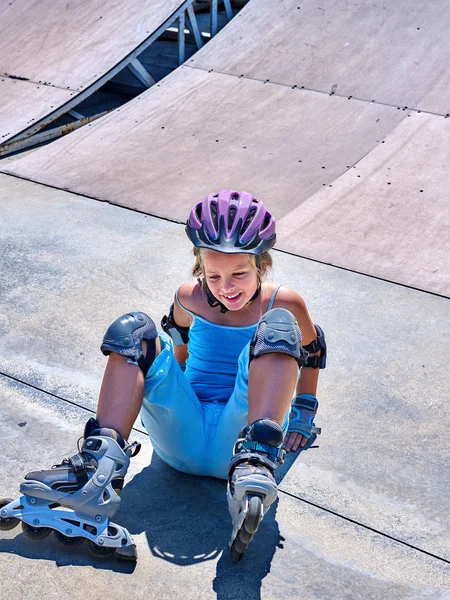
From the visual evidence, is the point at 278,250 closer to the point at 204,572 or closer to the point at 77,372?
the point at 77,372

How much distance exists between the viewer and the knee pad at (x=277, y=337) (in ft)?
8.74

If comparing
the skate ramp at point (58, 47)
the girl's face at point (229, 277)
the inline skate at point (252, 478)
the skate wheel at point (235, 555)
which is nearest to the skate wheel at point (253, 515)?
the inline skate at point (252, 478)

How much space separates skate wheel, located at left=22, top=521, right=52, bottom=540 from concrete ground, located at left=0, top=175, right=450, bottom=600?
75mm

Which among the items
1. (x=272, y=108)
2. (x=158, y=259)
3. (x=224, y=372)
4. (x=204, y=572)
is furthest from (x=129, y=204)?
(x=204, y=572)

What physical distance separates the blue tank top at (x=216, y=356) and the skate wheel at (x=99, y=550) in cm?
67

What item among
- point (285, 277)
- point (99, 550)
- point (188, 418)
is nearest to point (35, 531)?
point (99, 550)

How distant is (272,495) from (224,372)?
0.71 meters

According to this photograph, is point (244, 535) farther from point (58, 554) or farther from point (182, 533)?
point (58, 554)

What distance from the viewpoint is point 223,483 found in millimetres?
3135

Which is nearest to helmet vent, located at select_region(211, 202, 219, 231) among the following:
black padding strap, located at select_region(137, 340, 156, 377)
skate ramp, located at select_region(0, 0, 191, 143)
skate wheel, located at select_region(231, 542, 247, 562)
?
black padding strap, located at select_region(137, 340, 156, 377)

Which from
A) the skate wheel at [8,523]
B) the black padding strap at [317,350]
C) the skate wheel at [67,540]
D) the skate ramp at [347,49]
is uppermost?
the skate wheel at [8,523]

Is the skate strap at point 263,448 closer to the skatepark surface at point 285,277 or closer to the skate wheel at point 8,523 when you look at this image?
the skatepark surface at point 285,277

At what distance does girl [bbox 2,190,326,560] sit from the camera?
8.44 ft

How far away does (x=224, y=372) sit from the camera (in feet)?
10.2
